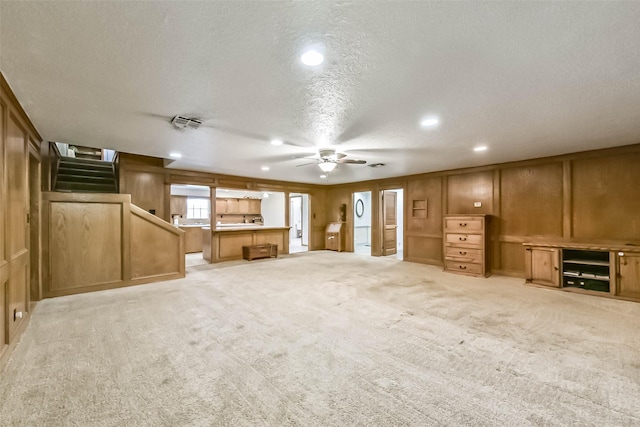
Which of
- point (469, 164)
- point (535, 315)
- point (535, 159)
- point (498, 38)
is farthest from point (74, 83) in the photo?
point (535, 159)

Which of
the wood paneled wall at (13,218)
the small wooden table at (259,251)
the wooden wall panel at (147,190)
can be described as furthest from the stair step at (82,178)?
the small wooden table at (259,251)

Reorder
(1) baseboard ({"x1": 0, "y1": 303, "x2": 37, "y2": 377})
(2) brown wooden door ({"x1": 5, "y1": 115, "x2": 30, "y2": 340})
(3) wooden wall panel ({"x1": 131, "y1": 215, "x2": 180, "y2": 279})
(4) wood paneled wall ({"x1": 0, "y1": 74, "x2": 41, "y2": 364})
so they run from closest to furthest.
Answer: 1. (1) baseboard ({"x1": 0, "y1": 303, "x2": 37, "y2": 377})
2. (4) wood paneled wall ({"x1": 0, "y1": 74, "x2": 41, "y2": 364})
3. (2) brown wooden door ({"x1": 5, "y1": 115, "x2": 30, "y2": 340})
4. (3) wooden wall panel ({"x1": 131, "y1": 215, "x2": 180, "y2": 279})

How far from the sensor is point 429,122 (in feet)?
10.5

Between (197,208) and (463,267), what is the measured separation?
29.9ft

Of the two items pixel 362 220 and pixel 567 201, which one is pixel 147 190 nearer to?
pixel 362 220

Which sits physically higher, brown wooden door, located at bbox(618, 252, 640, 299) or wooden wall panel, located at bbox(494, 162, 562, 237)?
wooden wall panel, located at bbox(494, 162, 562, 237)

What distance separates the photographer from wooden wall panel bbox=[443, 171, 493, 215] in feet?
19.3

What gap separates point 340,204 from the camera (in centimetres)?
932

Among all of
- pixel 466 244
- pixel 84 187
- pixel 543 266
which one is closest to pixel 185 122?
pixel 84 187

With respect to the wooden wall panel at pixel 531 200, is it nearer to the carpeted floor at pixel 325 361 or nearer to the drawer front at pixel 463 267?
the drawer front at pixel 463 267

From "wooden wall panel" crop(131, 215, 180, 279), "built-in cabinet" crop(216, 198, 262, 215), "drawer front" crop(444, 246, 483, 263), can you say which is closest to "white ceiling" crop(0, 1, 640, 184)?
"wooden wall panel" crop(131, 215, 180, 279)

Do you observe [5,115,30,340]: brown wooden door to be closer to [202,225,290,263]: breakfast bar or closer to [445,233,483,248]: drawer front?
[202,225,290,263]: breakfast bar

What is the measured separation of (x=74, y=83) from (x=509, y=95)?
12.6ft

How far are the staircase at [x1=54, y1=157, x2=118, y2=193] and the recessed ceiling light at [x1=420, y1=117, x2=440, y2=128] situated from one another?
6.45 meters
